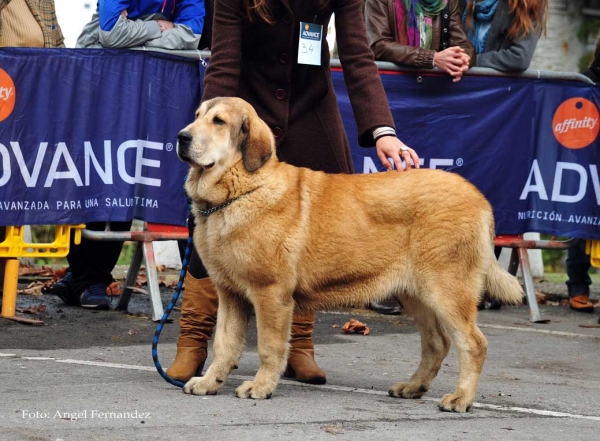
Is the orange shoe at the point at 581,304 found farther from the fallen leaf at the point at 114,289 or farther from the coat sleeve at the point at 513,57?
the fallen leaf at the point at 114,289

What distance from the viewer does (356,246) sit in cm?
516

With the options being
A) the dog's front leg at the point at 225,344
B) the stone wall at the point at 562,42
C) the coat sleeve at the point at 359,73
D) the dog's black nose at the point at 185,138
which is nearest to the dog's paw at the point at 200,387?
the dog's front leg at the point at 225,344

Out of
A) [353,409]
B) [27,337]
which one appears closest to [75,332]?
[27,337]

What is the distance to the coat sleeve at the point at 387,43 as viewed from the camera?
8.23m

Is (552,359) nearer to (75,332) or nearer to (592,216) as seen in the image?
(592,216)

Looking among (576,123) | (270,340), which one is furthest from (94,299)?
(576,123)

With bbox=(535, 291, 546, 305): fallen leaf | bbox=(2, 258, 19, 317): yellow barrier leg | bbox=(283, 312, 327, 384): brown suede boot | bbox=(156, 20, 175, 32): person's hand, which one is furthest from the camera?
bbox=(535, 291, 546, 305): fallen leaf

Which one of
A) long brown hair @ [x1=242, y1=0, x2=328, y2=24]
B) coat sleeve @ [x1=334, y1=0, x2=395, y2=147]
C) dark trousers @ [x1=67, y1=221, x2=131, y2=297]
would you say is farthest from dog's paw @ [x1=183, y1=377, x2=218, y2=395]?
dark trousers @ [x1=67, y1=221, x2=131, y2=297]

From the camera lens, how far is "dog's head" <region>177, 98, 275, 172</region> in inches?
193

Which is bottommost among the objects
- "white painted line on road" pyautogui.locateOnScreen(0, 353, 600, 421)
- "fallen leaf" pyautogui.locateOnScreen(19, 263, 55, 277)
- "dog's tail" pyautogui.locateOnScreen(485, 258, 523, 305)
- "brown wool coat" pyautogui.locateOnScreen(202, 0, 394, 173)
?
"fallen leaf" pyautogui.locateOnScreen(19, 263, 55, 277)

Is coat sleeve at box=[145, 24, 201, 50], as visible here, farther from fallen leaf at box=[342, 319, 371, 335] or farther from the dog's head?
the dog's head

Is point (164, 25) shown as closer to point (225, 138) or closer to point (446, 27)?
point (446, 27)

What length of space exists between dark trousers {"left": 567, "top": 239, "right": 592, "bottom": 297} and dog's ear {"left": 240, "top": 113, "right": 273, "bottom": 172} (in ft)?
15.5

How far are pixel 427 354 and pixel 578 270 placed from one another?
14.0 feet
